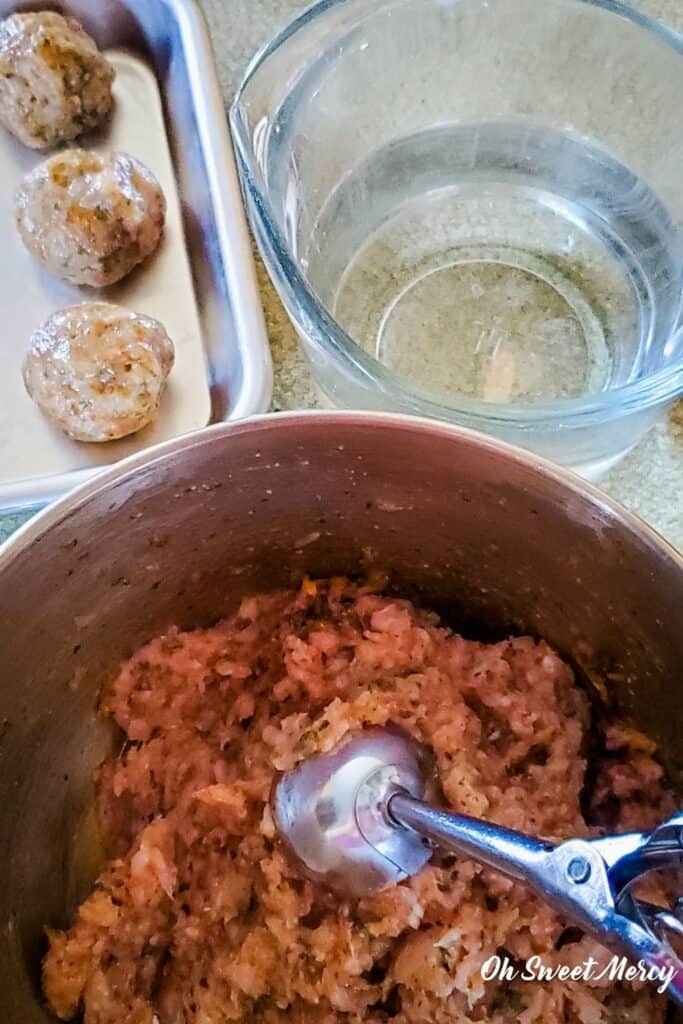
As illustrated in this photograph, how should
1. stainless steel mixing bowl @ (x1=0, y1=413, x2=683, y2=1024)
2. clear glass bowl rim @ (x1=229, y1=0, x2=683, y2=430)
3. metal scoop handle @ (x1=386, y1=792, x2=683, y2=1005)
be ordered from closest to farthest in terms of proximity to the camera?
metal scoop handle @ (x1=386, y1=792, x2=683, y2=1005)
stainless steel mixing bowl @ (x1=0, y1=413, x2=683, y2=1024)
clear glass bowl rim @ (x1=229, y1=0, x2=683, y2=430)

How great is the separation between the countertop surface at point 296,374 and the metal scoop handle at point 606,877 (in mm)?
407

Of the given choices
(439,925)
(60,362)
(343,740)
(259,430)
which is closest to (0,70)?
(60,362)

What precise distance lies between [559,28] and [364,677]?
59 centimetres

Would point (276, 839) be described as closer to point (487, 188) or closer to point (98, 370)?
point (98, 370)

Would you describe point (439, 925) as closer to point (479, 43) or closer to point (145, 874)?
point (145, 874)

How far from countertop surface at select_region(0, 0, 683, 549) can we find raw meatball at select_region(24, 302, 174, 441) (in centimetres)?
11

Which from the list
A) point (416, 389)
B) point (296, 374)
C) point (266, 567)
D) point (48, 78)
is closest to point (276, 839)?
point (266, 567)

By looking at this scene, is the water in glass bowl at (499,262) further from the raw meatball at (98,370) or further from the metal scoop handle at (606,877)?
the metal scoop handle at (606,877)

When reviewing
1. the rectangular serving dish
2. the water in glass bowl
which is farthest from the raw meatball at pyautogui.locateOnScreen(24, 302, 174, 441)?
the water in glass bowl

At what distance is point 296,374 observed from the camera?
3.00 ft

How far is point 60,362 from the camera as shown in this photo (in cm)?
83

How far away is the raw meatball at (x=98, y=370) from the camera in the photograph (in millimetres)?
818

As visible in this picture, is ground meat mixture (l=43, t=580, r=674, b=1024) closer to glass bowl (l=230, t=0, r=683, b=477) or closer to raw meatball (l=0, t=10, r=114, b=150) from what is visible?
glass bowl (l=230, t=0, r=683, b=477)

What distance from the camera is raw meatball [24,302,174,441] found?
2.68ft
